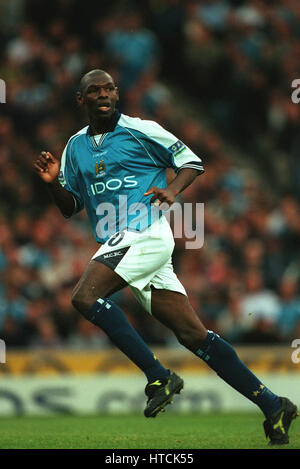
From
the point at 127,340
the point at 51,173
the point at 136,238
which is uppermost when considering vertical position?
the point at 51,173

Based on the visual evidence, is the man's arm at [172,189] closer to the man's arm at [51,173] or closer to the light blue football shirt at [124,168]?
the light blue football shirt at [124,168]

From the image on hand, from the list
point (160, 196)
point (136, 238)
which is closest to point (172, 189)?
point (160, 196)

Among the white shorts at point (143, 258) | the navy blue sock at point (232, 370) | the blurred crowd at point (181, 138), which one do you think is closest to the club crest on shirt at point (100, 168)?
the white shorts at point (143, 258)

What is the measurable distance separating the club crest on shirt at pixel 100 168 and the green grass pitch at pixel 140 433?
1619 millimetres

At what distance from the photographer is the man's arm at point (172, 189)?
5262mm

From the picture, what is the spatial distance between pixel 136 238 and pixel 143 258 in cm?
13

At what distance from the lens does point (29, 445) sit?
5629 millimetres

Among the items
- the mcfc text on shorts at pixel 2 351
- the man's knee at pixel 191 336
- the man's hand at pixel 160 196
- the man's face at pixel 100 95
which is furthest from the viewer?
the mcfc text on shorts at pixel 2 351

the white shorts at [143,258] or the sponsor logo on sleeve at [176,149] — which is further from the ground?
the sponsor logo on sleeve at [176,149]

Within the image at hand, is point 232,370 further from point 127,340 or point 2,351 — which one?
point 2,351

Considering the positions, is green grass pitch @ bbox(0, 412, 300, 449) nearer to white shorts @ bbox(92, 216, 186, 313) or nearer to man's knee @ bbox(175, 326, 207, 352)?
man's knee @ bbox(175, 326, 207, 352)

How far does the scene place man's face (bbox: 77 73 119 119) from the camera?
5629 mm

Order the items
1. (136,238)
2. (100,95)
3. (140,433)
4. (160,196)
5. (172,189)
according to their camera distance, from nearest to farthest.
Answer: (160,196) < (172,189) < (136,238) < (100,95) < (140,433)

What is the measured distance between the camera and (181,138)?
1291 centimetres
